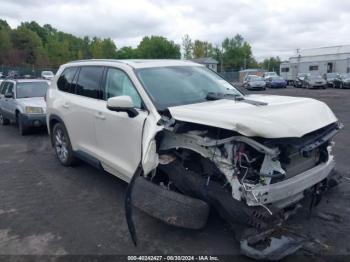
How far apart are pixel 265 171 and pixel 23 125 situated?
8.46 m

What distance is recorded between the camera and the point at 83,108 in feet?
18.1

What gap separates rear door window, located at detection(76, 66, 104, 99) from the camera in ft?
17.6

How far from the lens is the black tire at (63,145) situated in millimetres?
6363

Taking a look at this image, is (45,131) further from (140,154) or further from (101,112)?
(140,154)

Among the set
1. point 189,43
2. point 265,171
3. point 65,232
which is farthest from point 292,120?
point 189,43

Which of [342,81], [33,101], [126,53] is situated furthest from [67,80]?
[126,53]

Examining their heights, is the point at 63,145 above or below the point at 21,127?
above

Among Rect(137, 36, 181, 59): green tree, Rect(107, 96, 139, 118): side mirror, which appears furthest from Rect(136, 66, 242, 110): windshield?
Rect(137, 36, 181, 59): green tree

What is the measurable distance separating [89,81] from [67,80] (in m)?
1.00

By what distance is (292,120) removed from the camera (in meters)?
3.40

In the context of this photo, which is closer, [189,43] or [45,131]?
[45,131]

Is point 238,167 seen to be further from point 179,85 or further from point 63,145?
point 63,145

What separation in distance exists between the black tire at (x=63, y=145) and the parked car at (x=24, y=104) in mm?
3383

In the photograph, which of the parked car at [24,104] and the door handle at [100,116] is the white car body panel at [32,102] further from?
the door handle at [100,116]
